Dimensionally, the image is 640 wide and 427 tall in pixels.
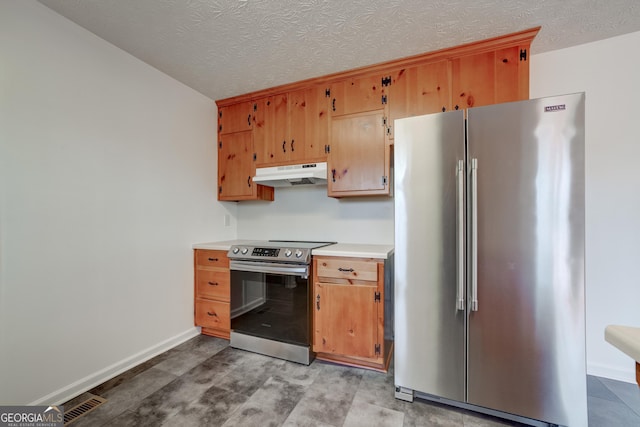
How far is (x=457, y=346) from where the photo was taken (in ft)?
5.14

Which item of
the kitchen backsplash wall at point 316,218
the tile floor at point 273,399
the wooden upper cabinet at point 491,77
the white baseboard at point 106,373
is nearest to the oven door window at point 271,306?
the tile floor at point 273,399

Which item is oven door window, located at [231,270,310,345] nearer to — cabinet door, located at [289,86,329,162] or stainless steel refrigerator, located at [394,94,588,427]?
stainless steel refrigerator, located at [394,94,588,427]

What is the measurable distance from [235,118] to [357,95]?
4.75ft

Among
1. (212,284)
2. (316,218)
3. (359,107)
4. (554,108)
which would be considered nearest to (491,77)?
(554,108)

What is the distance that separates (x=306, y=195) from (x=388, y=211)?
957mm

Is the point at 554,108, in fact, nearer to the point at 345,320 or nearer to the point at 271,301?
the point at 345,320

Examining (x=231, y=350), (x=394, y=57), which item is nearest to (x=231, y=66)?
(x=394, y=57)

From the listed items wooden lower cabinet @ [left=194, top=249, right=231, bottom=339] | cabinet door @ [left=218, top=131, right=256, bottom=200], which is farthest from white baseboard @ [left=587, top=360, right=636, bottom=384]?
cabinet door @ [left=218, top=131, right=256, bottom=200]

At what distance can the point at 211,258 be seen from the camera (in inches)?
104

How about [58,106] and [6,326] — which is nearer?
[6,326]

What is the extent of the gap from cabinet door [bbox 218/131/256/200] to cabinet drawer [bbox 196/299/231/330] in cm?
117

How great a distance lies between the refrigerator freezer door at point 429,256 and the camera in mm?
1574

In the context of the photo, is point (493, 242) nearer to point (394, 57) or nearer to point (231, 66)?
point (394, 57)

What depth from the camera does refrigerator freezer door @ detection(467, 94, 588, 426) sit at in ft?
4.45
